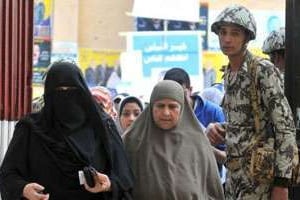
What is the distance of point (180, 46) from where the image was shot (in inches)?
582

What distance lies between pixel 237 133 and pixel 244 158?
14 centimetres

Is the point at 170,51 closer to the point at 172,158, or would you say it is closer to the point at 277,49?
the point at 277,49

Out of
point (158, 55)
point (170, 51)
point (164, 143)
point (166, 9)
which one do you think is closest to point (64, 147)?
point (164, 143)

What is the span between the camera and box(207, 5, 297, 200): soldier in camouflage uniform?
354cm

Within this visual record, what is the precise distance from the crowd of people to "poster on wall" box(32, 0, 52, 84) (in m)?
11.5

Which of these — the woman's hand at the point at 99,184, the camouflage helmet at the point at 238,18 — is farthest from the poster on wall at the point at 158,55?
the woman's hand at the point at 99,184

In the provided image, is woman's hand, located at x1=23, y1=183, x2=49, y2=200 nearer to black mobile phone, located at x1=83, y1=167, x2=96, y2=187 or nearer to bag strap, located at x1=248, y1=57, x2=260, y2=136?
black mobile phone, located at x1=83, y1=167, x2=96, y2=187

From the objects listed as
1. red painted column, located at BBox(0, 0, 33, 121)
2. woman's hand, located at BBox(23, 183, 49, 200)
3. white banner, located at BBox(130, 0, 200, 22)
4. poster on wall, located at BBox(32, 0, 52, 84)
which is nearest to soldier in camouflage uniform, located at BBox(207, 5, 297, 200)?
woman's hand, located at BBox(23, 183, 49, 200)

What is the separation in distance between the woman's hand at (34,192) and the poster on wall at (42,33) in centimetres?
1193

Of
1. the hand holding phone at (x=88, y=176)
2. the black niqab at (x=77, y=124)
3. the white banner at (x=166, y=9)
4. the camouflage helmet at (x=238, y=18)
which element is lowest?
the hand holding phone at (x=88, y=176)

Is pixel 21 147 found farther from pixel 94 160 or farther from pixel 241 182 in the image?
pixel 241 182

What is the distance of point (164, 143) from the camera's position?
3781mm

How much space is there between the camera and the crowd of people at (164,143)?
11.2 ft

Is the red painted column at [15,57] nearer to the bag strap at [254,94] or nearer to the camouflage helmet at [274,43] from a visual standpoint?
the camouflage helmet at [274,43]
